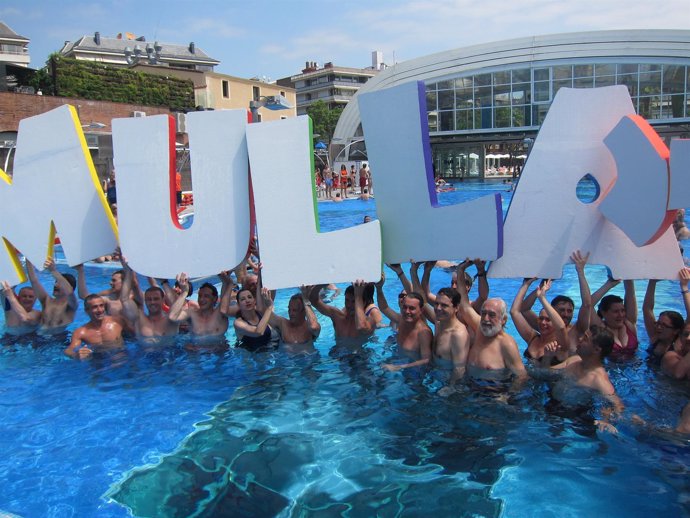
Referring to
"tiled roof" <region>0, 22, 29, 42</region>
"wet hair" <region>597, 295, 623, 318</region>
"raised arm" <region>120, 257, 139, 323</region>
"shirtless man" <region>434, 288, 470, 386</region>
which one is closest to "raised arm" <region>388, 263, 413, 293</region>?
"shirtless man" <region>434, 288, 470, 386</region>

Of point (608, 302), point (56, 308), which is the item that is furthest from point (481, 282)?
point (56, 308)

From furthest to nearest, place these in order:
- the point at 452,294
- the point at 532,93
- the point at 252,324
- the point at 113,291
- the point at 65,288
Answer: the point at 532,93, the point at 113,291, the point at 65,288, the point at 252,324, the point at 452,294

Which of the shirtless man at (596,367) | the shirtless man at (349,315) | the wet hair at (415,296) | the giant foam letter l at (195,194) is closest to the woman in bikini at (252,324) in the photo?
the shirtless man at (349,315)

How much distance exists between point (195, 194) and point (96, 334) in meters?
2.22

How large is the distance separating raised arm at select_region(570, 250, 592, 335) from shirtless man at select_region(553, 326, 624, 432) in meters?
0.52

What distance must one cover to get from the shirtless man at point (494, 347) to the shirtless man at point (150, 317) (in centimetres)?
350

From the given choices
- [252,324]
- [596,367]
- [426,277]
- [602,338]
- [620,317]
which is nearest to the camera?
[602,338]

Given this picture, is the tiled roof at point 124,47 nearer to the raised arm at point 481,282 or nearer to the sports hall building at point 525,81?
the sports hall building at point 525,81

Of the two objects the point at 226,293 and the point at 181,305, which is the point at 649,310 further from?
the point at 181,305

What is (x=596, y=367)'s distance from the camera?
4.59 metres

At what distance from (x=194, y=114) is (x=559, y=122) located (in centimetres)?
338

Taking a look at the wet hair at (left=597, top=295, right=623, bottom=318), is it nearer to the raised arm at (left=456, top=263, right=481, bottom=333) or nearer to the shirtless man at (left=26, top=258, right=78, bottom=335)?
the raised arm at (left=456, top=263, right=481, bottom=333)

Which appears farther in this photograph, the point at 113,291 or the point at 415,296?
the point at 113,291

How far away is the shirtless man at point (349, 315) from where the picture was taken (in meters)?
6.11
